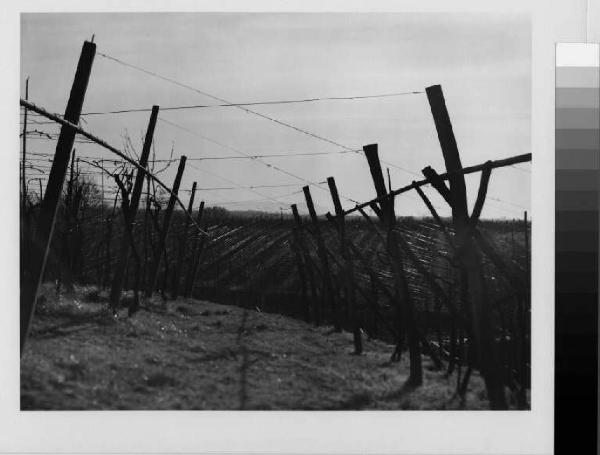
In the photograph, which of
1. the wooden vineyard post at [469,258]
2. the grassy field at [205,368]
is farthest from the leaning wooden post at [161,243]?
the wooden vineyard post at [469,258]

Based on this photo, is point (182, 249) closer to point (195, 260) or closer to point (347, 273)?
point (195, 260)

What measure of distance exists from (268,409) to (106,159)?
168 centimetres

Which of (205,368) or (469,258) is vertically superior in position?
(469,258)

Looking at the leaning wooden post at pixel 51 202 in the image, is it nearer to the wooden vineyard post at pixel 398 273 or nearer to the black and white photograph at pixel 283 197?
the black and white photograph at pixel 283 197

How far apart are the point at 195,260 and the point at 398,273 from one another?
116cm

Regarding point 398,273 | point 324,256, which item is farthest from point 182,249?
point 398,273

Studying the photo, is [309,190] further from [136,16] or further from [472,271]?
[136,16]

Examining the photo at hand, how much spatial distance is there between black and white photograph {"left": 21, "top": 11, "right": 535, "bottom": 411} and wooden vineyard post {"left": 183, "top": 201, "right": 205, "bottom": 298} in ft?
0.09

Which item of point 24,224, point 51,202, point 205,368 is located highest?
point 51,202

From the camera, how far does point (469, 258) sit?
334 centimetres

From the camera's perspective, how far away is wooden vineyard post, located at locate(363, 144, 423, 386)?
335 centimetres

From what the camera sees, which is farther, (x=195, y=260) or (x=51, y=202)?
(x=195, y=260)

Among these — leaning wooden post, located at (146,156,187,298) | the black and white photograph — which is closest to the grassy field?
the black and white photograph

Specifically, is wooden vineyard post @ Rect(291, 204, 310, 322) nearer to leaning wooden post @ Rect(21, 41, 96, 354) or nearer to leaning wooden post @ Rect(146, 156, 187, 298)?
leaning wooden post @ Rect(146, 156, 187, 298)
